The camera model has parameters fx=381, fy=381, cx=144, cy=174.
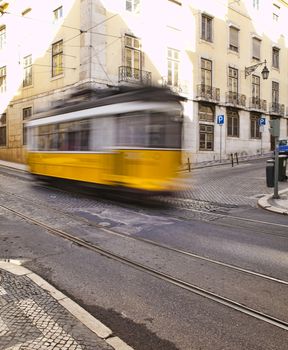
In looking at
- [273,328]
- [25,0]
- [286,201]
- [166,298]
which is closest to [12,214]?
[166,298]

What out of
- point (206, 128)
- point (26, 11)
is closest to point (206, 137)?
point (206, 128)

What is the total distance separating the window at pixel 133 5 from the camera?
81.5 feet

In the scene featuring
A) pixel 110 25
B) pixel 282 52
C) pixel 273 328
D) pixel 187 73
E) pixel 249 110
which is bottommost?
pixel 273 328

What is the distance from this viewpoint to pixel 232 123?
31.8 metres

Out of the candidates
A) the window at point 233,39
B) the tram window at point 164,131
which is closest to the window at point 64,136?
the tram window at point 164,131

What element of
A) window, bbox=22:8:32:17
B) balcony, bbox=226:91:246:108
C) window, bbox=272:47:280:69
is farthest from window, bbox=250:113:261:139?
window, bbox=22:8:32:17

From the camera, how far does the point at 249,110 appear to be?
33.2m

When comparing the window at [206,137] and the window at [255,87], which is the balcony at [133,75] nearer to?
the window at [206,137]

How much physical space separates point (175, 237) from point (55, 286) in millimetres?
3101

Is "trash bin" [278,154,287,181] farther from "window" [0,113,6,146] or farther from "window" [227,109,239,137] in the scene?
"window" [0,113,6,146]

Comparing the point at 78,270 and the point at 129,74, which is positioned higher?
the point at 129,74

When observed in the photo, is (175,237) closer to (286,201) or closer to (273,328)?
(273,328)

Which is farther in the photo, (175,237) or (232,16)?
(232,16)

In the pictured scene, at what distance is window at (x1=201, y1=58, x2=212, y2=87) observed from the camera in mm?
29267
